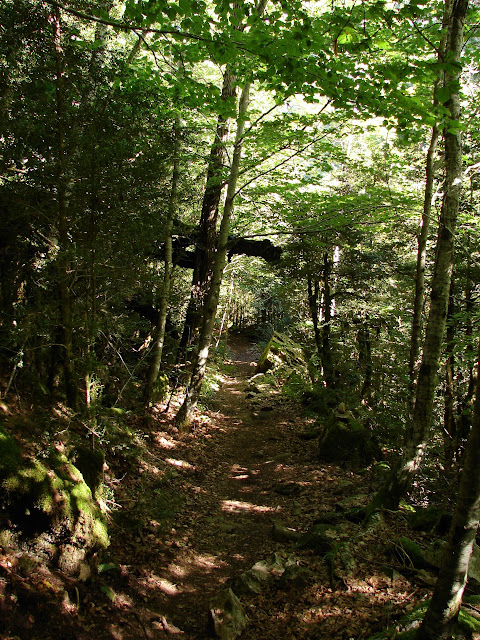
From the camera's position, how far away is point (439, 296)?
197 inches

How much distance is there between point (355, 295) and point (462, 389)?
4833 millimetres

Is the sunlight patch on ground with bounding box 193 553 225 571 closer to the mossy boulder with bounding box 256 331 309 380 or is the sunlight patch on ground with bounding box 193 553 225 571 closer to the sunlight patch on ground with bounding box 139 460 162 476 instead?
the sunlight patch on ground with bounding box 139 460 162 476

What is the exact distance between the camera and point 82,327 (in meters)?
5.33

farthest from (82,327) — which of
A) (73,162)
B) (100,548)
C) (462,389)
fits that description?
(462,389)

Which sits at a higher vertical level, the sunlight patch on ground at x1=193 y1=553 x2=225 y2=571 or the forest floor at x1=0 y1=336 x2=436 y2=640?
the forest floor at x1=0 y1=336 x2=436 y2=640

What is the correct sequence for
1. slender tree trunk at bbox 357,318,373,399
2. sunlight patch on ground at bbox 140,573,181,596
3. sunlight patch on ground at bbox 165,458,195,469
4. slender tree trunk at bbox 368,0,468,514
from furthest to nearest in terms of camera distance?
slender tree trunk at bbox 357,318,373,399 → sunlight patch on ground at bbox 165,458,195,469 → slender tree trunk at bbox 368,0,468,514 → sunlight patch on ground at bbox 140,573,181,596

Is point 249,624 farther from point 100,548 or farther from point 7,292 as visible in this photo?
point 7,292

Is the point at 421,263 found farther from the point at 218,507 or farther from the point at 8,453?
the point at 8,453

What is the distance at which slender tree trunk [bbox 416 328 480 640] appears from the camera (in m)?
2.33

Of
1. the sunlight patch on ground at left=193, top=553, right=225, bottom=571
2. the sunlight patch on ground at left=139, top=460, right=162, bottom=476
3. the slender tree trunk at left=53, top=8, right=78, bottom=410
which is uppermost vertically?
the slender tree trunk at left=53, top=8, right=78, bottom=410

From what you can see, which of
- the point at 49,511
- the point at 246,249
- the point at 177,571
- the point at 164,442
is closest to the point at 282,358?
the point at 246,249

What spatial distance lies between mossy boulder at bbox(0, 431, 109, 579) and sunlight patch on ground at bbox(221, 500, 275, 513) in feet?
9.11

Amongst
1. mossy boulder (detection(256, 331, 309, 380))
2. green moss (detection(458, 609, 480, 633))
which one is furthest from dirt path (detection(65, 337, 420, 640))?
mossy boulder (detection(256, 331, 309, 380))

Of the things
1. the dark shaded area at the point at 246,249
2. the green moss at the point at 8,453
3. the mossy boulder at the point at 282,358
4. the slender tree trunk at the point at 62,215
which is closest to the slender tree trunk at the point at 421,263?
the dark shaded area at the point at 246,249
